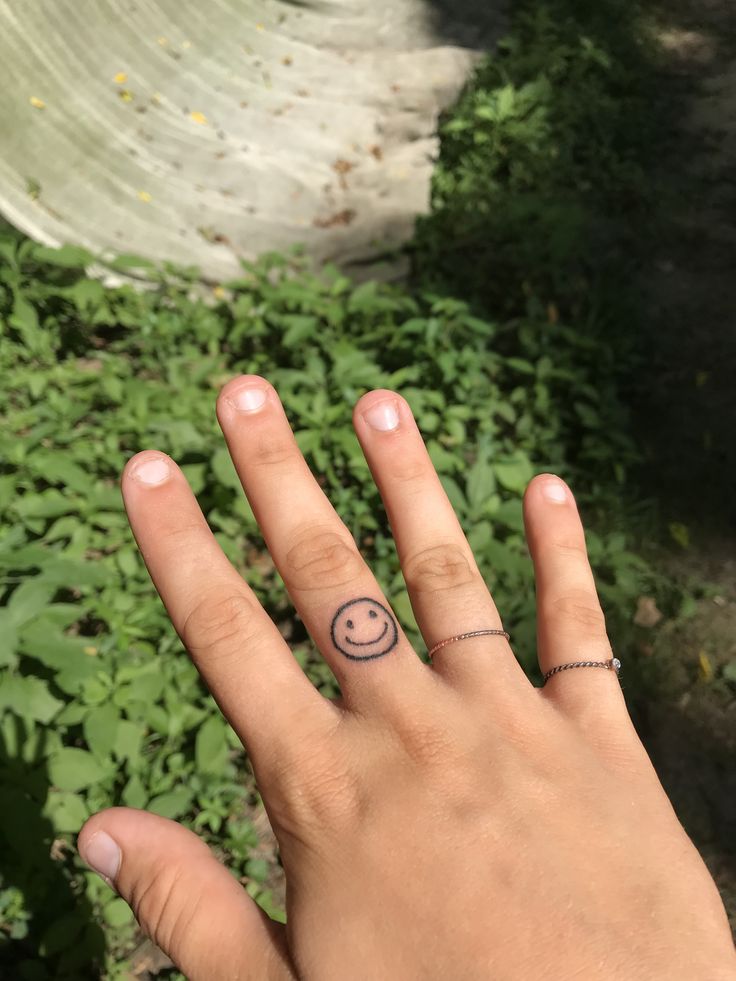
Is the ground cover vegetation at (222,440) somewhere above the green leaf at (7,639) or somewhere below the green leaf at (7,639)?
below

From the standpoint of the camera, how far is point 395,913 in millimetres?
1137

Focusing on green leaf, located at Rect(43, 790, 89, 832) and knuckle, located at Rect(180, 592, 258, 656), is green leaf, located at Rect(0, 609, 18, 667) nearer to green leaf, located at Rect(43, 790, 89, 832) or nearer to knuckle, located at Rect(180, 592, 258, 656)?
green leaf, located at Rect(43, 790, 89, 832)

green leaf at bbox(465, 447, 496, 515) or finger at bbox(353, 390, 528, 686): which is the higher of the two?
finger at bbox(353, 390, 528, 686)

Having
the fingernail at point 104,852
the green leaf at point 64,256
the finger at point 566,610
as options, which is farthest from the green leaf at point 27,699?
the green leaf at point 64,256

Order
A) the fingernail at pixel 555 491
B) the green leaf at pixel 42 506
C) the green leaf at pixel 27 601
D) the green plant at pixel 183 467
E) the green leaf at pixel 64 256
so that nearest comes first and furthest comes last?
the fingernail at pixel 555 491
the green leaf at pixel 27 601
the green plant at pixel 183 467
the green leaf at pixel 42 506
the green leaf at pixel 64 256

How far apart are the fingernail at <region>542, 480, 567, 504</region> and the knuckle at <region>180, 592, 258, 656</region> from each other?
0.80 metres

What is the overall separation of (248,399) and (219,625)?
1.72 feet

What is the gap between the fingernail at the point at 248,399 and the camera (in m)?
1.65

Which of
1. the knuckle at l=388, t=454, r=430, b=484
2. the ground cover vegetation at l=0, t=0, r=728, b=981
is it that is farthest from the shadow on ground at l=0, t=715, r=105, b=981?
the knuckle at l=388, t=454, r=430, b=484

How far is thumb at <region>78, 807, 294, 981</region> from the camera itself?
1.20 meters

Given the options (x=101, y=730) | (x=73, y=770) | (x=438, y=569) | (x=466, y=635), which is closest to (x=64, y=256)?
(x=101, y=730)

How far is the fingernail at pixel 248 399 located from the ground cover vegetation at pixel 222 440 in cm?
90

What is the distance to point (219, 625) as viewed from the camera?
1466 mm

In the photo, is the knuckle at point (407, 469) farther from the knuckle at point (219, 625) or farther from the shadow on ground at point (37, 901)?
the shadow on ground at point (37, 901)
